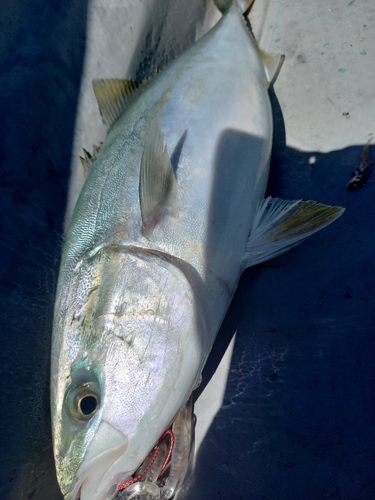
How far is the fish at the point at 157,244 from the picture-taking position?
1079 millimetres

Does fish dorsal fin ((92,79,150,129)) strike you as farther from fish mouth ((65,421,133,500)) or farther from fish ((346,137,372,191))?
fish mouth ((65,421,133,500))

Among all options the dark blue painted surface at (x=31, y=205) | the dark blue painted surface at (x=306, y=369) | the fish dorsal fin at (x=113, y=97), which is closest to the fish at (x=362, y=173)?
the dark blue painted surface at (x=306, y=369)

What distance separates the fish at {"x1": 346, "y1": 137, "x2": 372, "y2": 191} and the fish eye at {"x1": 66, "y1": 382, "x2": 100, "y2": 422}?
128 cm

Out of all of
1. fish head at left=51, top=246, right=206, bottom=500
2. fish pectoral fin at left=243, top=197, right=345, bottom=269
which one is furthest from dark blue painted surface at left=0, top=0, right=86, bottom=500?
fish pectoral fin at left=243, top=197, right=345, bottom=269

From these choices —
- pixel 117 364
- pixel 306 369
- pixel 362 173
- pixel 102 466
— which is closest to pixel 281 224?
pixel 362 173

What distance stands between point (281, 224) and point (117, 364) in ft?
2.61

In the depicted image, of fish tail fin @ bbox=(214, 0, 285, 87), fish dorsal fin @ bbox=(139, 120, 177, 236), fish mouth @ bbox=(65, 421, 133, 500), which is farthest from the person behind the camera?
fish tail fin @ bbox=(214, 0, 285, 87)

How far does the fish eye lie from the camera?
43.0 inches

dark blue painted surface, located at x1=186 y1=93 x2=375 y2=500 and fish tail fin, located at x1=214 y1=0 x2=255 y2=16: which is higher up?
fish tail fin, located at x1=214 y1=0 x2=255 y2=16

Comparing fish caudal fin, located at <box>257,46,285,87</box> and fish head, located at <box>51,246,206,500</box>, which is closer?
fish head, located at <box>51,246,206,500</box>

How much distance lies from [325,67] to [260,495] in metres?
1.90

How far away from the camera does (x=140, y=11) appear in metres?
1.89

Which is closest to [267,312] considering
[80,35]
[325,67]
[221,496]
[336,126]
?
[221,496]

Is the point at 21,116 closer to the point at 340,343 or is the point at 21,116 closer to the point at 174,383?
the point at 174,383
